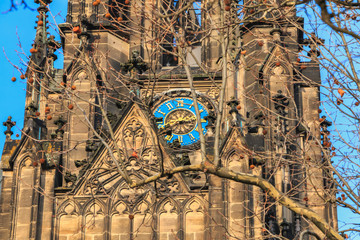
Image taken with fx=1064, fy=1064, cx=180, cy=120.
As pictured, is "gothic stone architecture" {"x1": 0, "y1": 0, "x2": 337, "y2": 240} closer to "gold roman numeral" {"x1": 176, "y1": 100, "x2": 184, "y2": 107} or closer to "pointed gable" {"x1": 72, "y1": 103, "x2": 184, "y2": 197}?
"pointed gable" {"x1": 72, "y1": 103, "x2": 184, "y2": 197}

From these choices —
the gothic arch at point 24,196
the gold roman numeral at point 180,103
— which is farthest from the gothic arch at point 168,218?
the gold roman numeral at point 180,103

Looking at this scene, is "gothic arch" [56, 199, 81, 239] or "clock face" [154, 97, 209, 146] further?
"clock face" [154, 97, 209, 146]

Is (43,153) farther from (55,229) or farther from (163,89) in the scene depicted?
(163,89)

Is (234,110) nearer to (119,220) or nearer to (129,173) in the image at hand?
(129,173)

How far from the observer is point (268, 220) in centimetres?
2675

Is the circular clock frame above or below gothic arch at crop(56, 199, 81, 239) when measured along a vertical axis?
above

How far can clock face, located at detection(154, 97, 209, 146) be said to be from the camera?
104 ft

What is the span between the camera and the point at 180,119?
105 feet

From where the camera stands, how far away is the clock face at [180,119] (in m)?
31.6

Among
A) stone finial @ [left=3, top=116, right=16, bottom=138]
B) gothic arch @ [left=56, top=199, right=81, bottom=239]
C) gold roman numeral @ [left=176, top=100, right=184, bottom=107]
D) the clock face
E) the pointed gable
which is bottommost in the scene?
gothic arch @ [left=56, top=199, right=81, bottom=239]

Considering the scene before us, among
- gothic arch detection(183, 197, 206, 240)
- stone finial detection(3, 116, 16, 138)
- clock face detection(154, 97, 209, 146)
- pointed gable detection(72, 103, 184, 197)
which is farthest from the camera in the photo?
clock face detection(154, 97, 209, 146)

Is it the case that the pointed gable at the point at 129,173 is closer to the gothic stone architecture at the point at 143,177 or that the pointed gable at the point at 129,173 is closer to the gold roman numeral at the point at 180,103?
the gothic stone architecture at the point at 143,177

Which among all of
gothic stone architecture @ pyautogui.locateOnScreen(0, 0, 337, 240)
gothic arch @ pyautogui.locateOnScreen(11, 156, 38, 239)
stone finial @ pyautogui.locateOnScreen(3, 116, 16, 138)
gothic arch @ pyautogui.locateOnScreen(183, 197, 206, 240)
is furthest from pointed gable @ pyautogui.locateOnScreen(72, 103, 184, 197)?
stone finial @ pyautogui.locateOnScreen(3, 116, 16, 138)

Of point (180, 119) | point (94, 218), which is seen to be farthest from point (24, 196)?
point (180, 119)
